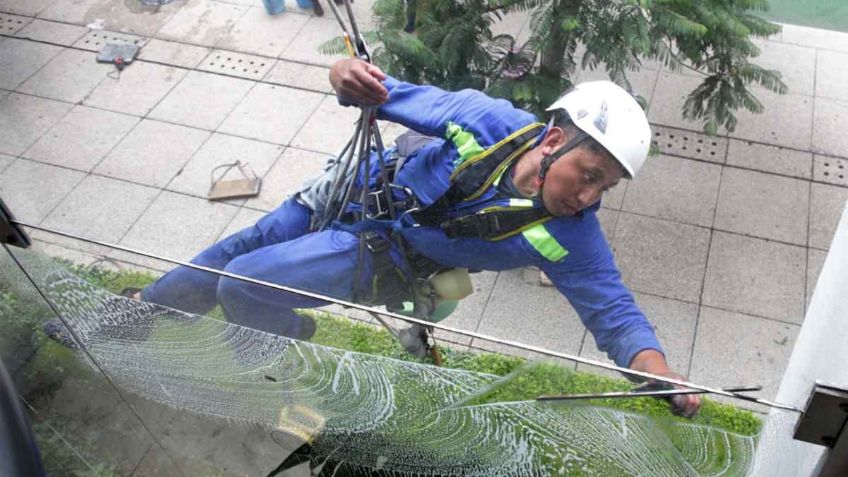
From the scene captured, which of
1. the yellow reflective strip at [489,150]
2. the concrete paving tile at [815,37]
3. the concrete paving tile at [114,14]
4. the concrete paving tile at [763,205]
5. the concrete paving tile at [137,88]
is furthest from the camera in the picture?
the concrete paving tile at [114,14]

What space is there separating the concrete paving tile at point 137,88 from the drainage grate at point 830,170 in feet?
9.92

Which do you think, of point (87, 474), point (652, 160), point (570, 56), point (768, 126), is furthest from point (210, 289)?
point (768, 126)

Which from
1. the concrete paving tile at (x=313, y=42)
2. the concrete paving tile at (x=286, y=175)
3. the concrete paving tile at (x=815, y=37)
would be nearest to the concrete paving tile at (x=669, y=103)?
the concrete paving tile at (x=815, y=37)

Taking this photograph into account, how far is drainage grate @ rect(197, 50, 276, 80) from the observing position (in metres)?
3.90

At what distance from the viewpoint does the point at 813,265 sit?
9.68 feet

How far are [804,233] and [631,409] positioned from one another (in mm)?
2153

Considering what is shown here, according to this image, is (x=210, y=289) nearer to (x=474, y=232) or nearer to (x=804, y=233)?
(x=474, y=232)

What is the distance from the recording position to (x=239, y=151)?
3.52 metres

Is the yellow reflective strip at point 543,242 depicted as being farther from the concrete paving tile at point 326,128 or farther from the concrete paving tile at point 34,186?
the concrete paving tile at point 34,186

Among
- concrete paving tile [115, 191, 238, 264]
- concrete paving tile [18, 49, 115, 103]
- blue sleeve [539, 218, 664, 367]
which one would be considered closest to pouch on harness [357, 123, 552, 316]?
blue sleeve [539, 218, 664, 367]

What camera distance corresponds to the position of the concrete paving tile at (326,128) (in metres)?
3.43

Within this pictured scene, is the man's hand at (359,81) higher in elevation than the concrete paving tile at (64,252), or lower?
higher

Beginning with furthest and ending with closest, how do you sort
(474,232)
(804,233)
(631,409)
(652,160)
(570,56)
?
(652,160)
(804,233)
(570,56)
(474,232)
(631,409)

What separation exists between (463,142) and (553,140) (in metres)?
0.22
